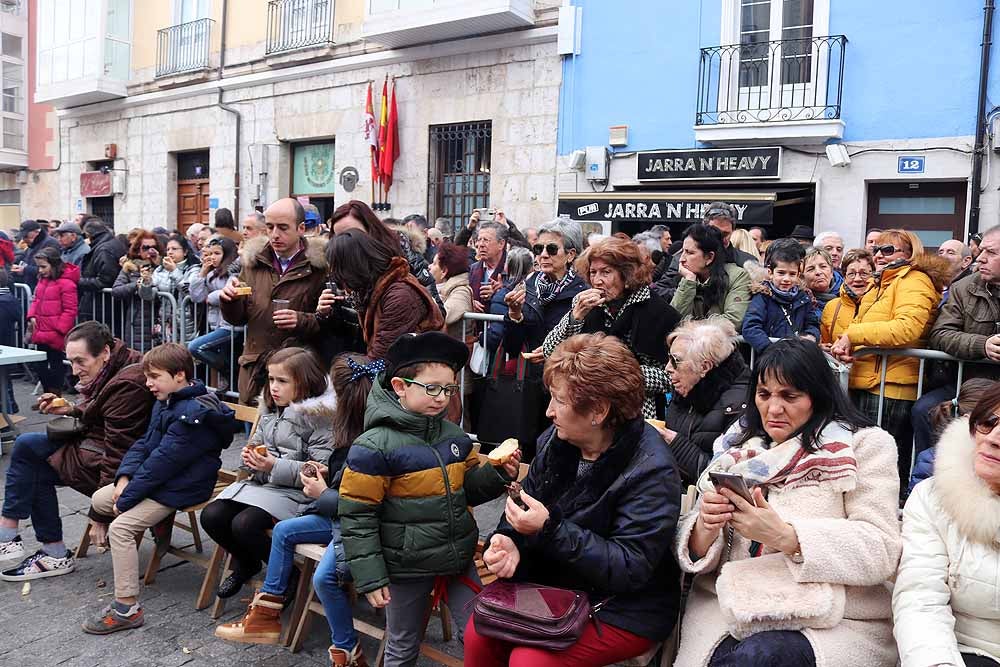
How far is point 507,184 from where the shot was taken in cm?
1369

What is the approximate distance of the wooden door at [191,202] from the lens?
1889cm

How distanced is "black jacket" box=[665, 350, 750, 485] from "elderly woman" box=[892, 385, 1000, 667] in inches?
40.9

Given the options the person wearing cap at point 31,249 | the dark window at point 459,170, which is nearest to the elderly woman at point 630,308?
the person wearing cap at point 31,249

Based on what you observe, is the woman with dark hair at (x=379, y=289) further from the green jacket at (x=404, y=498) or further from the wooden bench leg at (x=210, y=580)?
the wooden bench leg at (x=210, y=580)

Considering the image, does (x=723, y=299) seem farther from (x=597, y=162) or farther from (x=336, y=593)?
(x=597, y=162)

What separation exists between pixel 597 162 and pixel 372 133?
461 centimetres

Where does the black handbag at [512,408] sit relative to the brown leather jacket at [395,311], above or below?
below

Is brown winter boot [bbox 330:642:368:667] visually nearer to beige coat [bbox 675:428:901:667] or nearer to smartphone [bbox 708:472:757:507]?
beige coat [bbox 675:428:901:667]

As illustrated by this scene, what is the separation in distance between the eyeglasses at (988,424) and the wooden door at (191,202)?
18141 millimetres

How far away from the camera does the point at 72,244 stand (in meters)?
9.77

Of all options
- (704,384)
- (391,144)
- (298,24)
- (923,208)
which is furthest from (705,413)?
(298,24)

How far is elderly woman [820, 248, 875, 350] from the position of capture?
16.4 feet

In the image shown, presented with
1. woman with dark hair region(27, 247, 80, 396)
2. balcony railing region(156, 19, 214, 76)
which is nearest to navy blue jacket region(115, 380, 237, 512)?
woman with dark hair region(27, 247, 80, 396)

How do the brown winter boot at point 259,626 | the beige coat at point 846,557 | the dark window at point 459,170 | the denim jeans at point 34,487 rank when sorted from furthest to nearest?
the dark window at point 459,170 → the denim jeans at point 34,487 → the brown winter boot at point 259,626 → the beige coat at point 846,557
